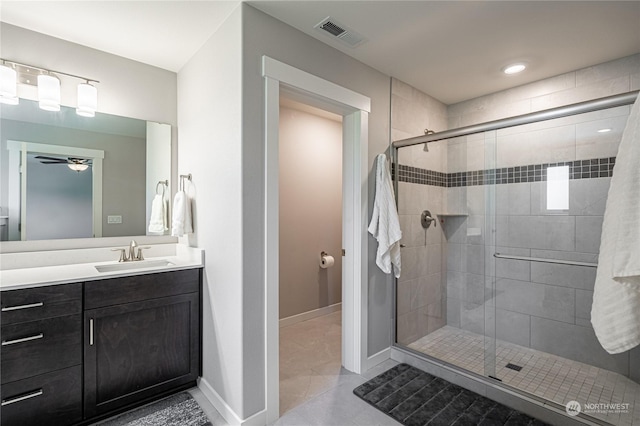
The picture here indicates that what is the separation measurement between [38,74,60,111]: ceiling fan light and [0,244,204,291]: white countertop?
3.33ft

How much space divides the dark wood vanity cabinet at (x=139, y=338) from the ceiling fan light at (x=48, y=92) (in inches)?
51.2

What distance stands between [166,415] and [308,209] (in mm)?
2355

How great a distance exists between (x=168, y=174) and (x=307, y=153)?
159cm

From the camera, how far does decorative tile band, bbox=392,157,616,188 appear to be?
7.55 feet

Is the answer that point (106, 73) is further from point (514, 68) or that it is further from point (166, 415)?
point (514, 68)

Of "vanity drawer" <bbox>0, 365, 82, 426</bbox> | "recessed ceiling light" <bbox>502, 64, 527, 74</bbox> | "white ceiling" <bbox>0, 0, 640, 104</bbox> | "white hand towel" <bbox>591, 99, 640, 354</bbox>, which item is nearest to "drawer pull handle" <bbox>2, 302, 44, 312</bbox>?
"vanity drawer" <bbox>0, 365, 82, 426</bbox>

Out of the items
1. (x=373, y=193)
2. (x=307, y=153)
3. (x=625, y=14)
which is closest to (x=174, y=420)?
(x=373, y=193)

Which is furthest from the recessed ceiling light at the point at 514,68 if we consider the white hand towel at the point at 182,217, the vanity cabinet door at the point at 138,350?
the vanity cabinet door at the point at 138,350

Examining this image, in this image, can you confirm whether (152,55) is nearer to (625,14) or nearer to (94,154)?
(94,154)

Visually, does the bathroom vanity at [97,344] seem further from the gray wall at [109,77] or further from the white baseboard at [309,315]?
the white baseboard at [309,315]

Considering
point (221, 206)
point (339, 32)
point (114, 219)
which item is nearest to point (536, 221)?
point (339, 32)

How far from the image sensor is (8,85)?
76.0 inches

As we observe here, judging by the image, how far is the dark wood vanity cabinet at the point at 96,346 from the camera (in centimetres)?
157

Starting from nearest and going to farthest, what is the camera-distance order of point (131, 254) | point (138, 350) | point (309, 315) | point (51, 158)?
point (138, 350) < point (51, 158) < point (131, 254) < point (309, 315)
